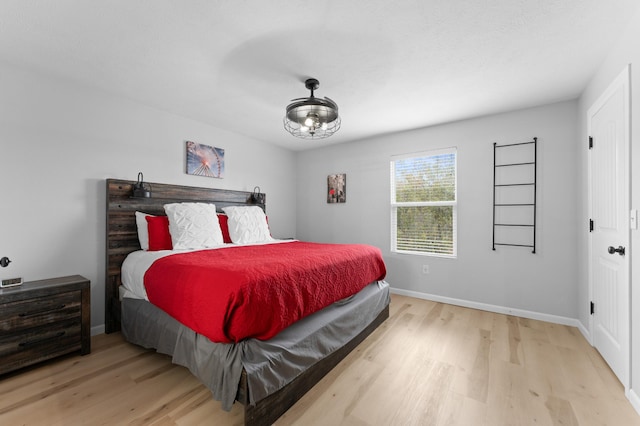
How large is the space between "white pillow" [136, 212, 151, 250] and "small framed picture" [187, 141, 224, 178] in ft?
2.77

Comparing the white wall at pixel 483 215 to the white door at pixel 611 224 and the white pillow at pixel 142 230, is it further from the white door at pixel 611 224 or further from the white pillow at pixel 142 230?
the white pillow at pixel 142 230

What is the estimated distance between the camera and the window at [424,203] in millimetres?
3684

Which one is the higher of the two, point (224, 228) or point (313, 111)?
point (313, 111)

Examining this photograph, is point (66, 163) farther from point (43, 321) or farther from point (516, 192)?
point (516, 192)

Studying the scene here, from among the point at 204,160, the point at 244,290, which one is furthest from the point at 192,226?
the point at 244,290

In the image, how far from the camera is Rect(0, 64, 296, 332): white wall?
227 centimetres

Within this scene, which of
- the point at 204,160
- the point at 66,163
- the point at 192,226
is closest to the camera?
the point at 66,163

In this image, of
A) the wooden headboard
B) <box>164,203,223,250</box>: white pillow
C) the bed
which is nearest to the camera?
the bed

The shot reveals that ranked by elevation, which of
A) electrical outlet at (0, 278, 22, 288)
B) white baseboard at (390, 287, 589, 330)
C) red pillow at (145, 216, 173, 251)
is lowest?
white baseboard at (390, 287, 589, 330)

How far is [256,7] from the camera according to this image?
1640mm

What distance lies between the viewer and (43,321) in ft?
6.79

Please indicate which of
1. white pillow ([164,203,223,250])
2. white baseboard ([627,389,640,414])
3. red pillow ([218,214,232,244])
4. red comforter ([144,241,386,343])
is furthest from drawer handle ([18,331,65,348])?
white baseboard ([627,389,640,414])

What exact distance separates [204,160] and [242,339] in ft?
9.00

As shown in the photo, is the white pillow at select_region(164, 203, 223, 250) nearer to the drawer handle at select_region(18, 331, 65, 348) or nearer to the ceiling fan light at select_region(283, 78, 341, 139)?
the drawer handle at select_region(18, 331, 65, 348)
